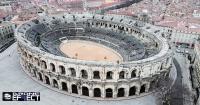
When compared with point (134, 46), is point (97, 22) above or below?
above

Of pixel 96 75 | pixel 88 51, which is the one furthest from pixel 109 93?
pixel 88 51

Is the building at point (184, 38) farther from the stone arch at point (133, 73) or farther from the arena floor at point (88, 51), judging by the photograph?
the stone arch at point (133, 73)

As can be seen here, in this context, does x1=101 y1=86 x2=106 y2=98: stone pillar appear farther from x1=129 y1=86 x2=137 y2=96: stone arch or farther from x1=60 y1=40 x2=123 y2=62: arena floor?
x1=60 y1=40 x2=123 y2=62: arena floor

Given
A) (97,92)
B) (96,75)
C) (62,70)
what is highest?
(62,70)

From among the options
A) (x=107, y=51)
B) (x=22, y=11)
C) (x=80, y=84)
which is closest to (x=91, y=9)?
(x=22, y=11)

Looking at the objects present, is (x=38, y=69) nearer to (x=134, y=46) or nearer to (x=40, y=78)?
(x=40, y=78)

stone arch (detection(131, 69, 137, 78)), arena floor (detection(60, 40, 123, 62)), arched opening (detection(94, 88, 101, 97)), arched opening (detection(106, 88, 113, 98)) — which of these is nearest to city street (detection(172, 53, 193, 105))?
stone arch (detection(131, 69, 137, 78))

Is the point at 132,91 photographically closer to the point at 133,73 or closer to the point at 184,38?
the point at 133,73

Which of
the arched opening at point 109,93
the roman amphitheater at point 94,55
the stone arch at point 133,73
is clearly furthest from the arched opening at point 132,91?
the arched opening at point 109,93
